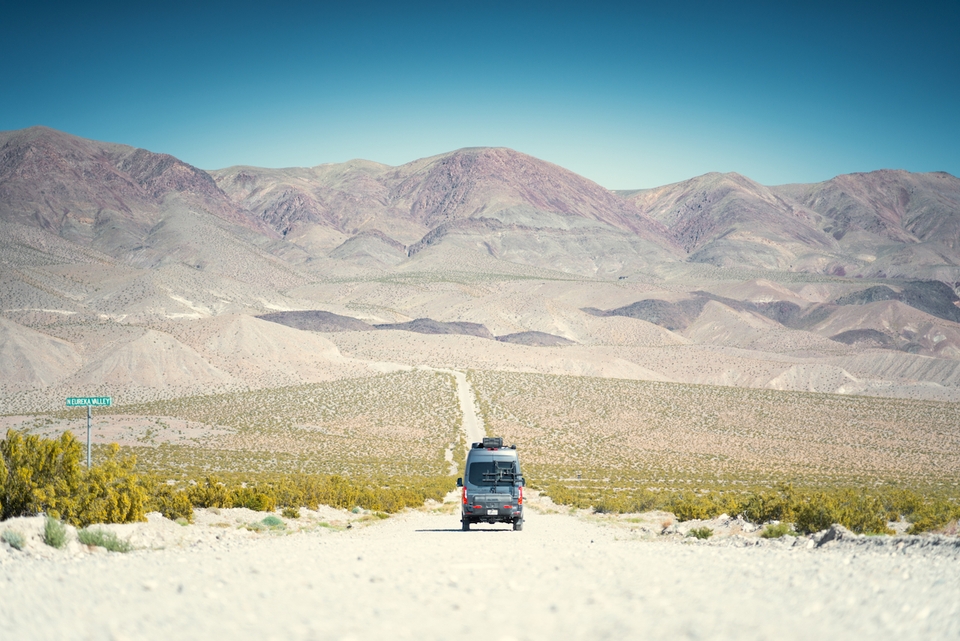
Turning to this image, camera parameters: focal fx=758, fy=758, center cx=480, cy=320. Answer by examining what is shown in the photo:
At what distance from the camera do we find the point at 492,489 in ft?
59.4

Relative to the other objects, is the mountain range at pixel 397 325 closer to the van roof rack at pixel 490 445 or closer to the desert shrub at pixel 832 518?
the van roof rack at pixel 490 445

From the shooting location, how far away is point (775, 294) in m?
170

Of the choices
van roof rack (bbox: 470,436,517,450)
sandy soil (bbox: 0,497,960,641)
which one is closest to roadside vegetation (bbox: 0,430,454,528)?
sandy soil (bbox: 0,497,960,641)

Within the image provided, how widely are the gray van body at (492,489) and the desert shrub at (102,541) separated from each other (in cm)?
805

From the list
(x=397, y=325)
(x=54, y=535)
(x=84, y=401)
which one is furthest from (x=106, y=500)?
(x=397, y=325)

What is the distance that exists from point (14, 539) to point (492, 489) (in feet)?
33.1

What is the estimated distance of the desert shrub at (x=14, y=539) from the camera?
35.3 feet

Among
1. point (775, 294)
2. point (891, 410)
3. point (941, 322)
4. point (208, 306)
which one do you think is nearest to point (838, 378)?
point (891, 410)

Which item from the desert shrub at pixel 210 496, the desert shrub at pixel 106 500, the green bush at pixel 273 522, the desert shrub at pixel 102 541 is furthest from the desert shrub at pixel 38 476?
the green bush at pixel 273 522

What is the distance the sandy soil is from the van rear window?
6009 millimetres

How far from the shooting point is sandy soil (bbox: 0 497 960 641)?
5.80 metres

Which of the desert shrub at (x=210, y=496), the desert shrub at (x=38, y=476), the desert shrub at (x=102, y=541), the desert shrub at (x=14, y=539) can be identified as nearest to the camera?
the desert shrub at (x=14, y=539)

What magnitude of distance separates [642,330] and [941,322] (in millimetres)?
56253

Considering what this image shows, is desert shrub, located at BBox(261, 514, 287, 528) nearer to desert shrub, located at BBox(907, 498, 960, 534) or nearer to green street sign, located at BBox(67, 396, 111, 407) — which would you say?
green street sign, located at BBox(67, 396, 111, 407)
